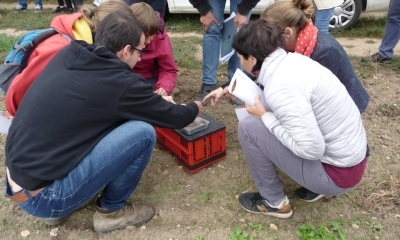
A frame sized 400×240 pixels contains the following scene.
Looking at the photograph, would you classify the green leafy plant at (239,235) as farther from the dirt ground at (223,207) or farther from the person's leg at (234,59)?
the person's leg at (234,59)

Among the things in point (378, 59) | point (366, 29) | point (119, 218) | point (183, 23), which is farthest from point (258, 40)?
point (183, 23)

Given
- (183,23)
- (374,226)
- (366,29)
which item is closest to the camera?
(374,226)

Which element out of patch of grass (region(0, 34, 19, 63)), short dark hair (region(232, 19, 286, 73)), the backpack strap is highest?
short dark hair (region(232, 19, 286, 73))

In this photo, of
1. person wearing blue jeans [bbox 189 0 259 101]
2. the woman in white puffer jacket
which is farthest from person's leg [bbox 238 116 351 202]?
person wearing blue jeans [bbox 189 0 259 101]

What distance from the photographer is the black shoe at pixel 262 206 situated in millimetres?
2205

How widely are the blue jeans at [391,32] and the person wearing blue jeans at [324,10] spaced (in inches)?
35.7

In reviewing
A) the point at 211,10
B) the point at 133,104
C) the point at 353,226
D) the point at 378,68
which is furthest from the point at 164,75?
the point at 378,68

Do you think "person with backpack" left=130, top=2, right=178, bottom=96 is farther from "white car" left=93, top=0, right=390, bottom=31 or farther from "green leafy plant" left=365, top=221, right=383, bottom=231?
"white car" left=93, top=0, right=390, bottom=31

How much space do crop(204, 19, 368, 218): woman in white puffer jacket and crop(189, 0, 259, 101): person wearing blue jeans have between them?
1.33 meters

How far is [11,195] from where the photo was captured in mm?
1887

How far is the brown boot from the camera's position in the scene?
2164mm

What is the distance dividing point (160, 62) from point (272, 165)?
4.16 ft

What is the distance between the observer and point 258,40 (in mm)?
1788

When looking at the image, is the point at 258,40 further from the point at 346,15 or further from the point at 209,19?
the point at 346,15
